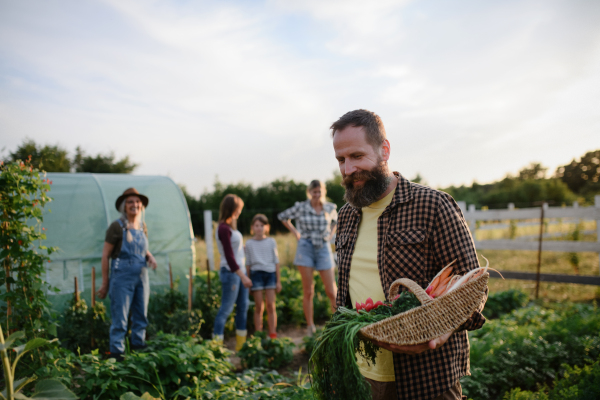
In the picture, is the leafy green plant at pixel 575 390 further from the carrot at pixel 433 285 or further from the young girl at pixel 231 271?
the young girl at pixel 231 271

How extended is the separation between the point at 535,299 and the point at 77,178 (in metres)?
8.82

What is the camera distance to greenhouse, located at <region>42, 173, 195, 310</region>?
5926 millimetres

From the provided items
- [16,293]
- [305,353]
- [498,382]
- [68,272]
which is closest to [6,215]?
[16,293]

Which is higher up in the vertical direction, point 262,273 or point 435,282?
point 435,282

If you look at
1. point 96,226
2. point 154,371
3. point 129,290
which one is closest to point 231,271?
point 129,290

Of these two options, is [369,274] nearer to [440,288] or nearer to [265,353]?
[440,288]

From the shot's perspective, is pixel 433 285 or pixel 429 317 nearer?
pixel 429 317

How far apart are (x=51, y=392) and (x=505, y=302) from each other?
7.38 meters

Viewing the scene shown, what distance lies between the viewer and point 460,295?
1.52 meters

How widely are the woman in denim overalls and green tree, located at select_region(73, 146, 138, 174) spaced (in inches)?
753

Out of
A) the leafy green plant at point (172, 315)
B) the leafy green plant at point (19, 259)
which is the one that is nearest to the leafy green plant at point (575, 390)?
the leafy green plant at point (172, 315)

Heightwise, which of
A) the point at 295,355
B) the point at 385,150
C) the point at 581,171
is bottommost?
the point at 295,355

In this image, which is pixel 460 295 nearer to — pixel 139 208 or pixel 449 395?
pixel 449 395

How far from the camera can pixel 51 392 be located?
1361 millimetres
